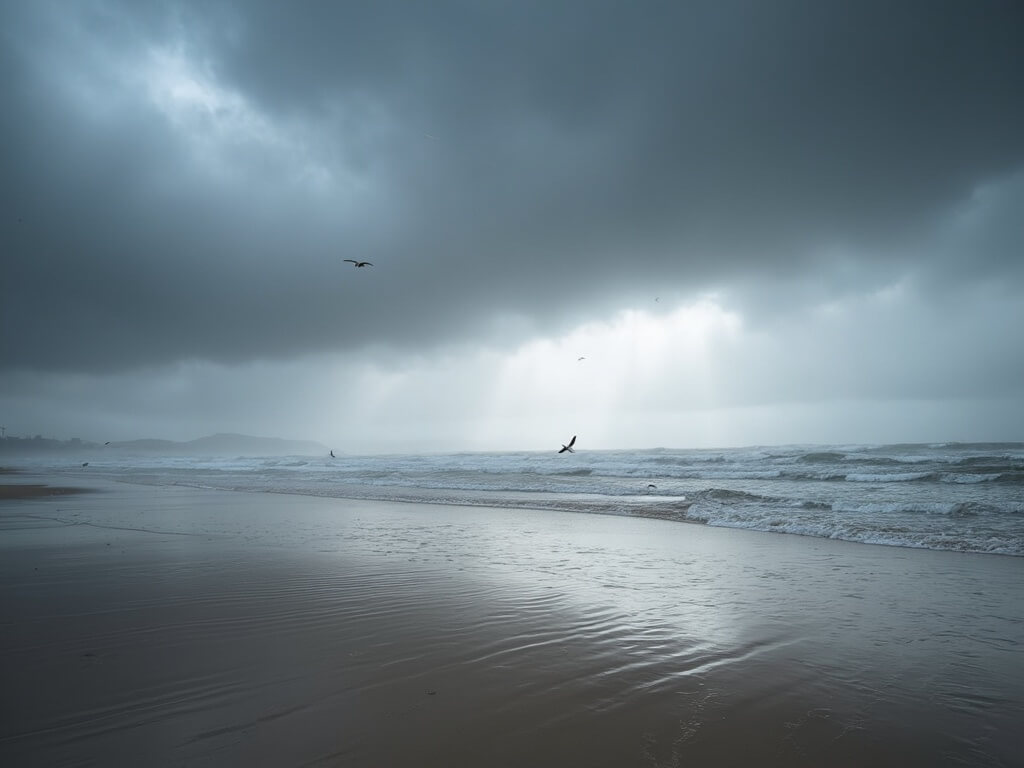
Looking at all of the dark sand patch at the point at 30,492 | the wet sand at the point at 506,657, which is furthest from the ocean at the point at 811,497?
the dark sand patch at the point at 30,492

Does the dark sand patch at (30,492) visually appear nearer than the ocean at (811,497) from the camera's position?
No

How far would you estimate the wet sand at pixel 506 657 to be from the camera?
11.7ft

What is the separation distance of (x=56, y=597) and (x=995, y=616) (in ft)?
40.9

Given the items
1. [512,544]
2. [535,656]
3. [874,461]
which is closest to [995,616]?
[535,656]

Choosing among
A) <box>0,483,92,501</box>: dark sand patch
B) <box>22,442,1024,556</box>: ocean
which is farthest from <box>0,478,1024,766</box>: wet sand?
<box>0,483,92,501</box>: dark sand patch

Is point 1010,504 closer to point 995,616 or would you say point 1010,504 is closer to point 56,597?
point 995,616

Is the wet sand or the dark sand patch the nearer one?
the wet sand

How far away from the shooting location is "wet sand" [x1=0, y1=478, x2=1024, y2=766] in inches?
141

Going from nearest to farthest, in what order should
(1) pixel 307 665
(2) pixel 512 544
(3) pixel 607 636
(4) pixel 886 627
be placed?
(1) pixel 307 665 → (3) pixel 607 636 → (4) pixel 886 627 → (2) pixel 512 544

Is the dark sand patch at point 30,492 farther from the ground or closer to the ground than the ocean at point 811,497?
farther from the ground

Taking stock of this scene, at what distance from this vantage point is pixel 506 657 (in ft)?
17.1

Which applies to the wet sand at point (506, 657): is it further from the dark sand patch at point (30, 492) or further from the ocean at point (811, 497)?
the dark sand patch at point (30, 492)

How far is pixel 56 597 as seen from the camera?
7.12m

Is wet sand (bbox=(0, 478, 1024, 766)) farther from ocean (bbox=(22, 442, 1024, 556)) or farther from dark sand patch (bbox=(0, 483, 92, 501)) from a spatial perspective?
dark sand patch (bbox=(0, 483, 92, 501))
